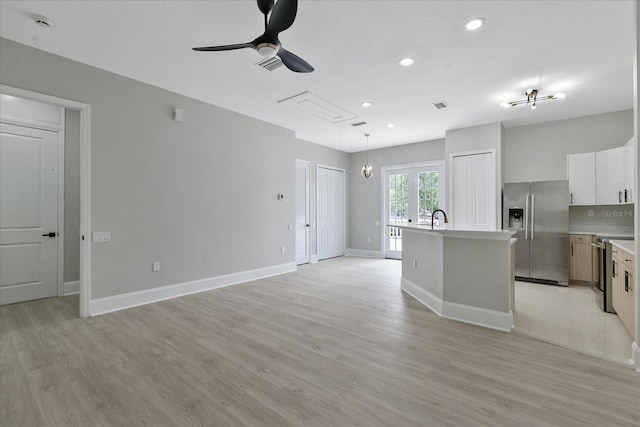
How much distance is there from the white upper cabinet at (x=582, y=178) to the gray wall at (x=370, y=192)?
298 cm

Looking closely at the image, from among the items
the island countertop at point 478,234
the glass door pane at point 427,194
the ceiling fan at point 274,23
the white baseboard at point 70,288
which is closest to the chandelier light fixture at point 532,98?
the island countertop at point 478,234

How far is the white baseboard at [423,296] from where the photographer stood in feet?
12.4

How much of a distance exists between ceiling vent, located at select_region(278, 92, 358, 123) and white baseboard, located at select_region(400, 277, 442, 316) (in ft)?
10.3

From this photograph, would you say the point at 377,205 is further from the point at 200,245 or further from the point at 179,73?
the point at 179,73

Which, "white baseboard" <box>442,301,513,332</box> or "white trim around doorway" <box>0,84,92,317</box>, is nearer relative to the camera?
"white baseboard" <box>442,301,513,332</box>

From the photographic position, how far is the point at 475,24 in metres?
2.85

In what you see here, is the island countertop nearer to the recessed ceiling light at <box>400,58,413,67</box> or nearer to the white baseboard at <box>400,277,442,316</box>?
the white baseboard at <box>400,277,442,316</box>

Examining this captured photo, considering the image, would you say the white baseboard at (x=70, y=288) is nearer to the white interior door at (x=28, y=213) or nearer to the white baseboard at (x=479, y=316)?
the white interior door at (x=28, y=213)

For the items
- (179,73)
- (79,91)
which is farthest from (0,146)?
(179,73)

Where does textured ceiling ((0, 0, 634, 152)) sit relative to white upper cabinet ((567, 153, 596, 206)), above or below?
above

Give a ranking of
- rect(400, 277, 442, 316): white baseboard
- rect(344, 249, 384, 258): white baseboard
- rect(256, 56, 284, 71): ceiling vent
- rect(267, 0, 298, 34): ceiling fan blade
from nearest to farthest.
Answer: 1. rect(267, 0, 298, 34): ceiling fan blade
2. rect(256, 56, 284, 71): ceiling vent
3. rect(400, 277, 442, 316): white baseboard
4. rect(344, 249, 384, 258): white baseboard

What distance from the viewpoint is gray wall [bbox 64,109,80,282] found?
15.6ft

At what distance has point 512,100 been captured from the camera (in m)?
4.80

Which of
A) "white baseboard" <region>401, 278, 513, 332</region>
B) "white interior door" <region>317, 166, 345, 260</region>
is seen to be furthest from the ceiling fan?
"white interior door" <region>317, 166, 345, 260</region>
